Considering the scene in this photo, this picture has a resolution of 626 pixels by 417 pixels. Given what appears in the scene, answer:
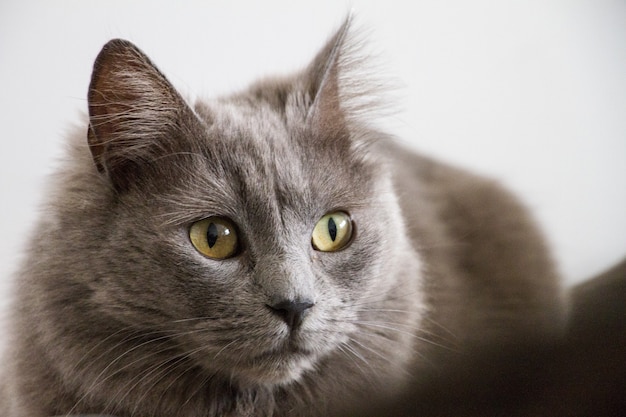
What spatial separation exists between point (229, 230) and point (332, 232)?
0.22 metres

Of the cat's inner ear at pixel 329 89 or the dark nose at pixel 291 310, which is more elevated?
the cat's inner ear at pixel 329 89

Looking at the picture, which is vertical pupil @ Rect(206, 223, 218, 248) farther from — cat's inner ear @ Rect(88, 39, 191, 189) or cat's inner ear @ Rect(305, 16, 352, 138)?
cat's inner ear @ Rect(305, 16, 352, 138)

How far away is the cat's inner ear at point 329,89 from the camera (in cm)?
133

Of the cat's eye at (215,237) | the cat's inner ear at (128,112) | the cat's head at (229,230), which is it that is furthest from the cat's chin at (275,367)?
the cat's inner ear at (128,112)

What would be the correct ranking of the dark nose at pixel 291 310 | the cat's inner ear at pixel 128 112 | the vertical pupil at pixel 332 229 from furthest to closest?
1. the vertical pupil at pixel 332 229
2. the cat's inner ear at pixel 128 112
3. the dark nose at pixel 291 310

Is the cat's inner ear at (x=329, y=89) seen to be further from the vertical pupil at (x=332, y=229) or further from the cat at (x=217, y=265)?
the vertical pupil at (x=332, y=229)

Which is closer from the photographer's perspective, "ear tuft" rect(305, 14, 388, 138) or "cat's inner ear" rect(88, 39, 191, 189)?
"cat's inner ear" rect(88, 39, 191, 189)

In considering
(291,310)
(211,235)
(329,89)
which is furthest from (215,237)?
(329,89)

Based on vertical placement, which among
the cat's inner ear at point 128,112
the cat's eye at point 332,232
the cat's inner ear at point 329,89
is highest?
the cat's inner ear at point 329,89

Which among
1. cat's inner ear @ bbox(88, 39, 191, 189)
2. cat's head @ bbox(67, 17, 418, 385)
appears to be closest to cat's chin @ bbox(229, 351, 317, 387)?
cat's head @ bbox(67, 17, 418, 385)

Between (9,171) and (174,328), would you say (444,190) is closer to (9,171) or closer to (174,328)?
(174,328)

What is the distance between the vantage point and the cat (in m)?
1.13

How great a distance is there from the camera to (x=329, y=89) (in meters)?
1.38

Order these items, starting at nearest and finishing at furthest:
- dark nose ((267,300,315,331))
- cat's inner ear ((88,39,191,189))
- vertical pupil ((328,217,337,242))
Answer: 1. dark nose ((267,300,315,331))
2. cat's inner ear ((88,39,191,189))
3. vertical pupil ((328,217,337,242))
